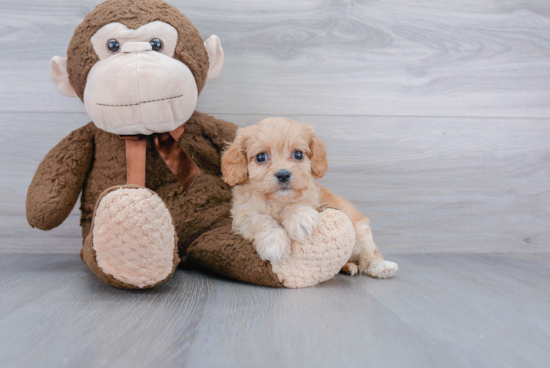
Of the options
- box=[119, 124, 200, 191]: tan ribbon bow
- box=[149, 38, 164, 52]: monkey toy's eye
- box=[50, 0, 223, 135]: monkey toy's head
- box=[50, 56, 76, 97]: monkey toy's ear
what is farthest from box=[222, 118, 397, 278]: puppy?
box=[50, 56, 76, 97]: monkey toy's ear

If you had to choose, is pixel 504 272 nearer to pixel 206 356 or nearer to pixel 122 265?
pixel 206 356

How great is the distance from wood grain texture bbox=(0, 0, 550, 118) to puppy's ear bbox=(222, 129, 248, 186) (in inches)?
18.7

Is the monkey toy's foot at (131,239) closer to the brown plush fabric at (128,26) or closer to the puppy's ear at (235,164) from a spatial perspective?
the puppy's ear at (235,164)

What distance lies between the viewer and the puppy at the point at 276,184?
3.63 ft

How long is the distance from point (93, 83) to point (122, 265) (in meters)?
0.54

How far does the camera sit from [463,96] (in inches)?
67.6

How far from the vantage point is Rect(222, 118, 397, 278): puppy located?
111 cm

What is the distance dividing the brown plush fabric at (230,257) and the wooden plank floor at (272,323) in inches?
1.3

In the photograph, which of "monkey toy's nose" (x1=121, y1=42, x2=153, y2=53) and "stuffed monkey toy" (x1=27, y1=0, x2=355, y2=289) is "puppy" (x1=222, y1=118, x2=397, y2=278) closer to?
"stuffed monkey toy" (x1=27, y1=0, x2=355, y2=289)

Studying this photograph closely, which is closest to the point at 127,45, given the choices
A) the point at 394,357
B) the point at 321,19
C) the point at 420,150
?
the point at 321,19

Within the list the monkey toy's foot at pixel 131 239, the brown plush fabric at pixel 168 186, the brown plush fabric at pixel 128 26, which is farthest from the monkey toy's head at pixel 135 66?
the monkey toy's foot at pixel 131 239

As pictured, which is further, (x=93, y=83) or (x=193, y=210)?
(x=193, y=210)

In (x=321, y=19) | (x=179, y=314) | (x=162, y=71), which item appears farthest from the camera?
(x=321, y=19)

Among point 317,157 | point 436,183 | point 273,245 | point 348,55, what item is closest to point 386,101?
point 348,55
